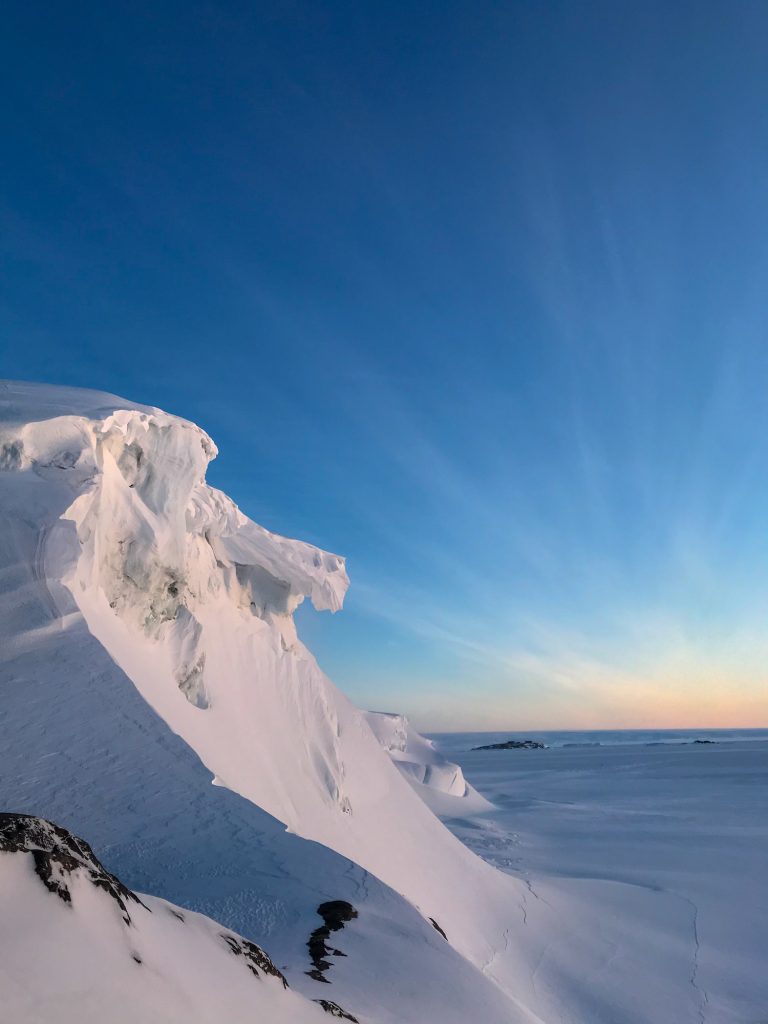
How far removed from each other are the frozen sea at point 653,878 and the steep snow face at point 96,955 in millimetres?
6168

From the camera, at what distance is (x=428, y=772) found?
28203mm

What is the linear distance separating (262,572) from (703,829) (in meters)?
14.6

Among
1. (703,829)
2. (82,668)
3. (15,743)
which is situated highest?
(82,668)

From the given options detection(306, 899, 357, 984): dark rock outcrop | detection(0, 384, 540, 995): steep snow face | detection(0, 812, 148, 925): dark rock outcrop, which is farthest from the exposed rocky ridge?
detection(0, 384, 540, 995): steep snow face

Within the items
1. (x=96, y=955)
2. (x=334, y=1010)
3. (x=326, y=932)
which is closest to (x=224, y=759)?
(x=326, y=932)

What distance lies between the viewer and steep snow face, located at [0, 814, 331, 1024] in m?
2.39

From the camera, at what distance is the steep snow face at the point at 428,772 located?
2598cm

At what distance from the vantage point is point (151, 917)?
3.30 m

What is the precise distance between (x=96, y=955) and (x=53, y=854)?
17.3 inches

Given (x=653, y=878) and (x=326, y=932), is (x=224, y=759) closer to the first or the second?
(x=326, y=932)

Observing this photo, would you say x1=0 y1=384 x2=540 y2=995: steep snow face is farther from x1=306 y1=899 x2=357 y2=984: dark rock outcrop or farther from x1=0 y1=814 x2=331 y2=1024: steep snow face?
x1=0 y1=814 x2=331 y2=1024: steep snow face

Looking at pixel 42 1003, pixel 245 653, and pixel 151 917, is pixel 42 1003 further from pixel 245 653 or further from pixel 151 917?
pixel 245 653

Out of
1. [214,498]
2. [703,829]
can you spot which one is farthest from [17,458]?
[703,829]

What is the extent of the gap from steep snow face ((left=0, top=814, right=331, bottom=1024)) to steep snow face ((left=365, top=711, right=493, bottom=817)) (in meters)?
23.1
